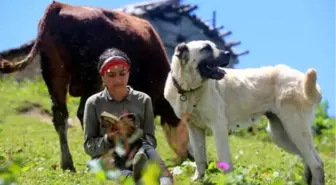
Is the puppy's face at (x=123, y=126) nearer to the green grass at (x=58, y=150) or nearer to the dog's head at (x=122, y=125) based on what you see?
the dog's head at (x=122, y=125)

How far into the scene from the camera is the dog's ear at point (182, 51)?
6113mm

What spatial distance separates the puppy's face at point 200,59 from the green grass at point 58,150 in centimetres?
103

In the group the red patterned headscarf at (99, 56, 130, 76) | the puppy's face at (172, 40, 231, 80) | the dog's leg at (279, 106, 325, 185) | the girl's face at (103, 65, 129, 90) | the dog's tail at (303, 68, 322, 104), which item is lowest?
the dog's leg at (279, 106, 325, 185)

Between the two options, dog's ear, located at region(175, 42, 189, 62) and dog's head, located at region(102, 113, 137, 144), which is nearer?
dog's head, located at region(102, 113, 137, 144)

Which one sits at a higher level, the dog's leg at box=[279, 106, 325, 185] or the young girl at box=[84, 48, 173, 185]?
the young girl at box=[84, 48, 173, 185]

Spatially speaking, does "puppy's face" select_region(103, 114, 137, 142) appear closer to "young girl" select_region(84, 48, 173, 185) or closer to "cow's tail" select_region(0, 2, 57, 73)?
"young girl" select_region(84, 48, 173, 185)

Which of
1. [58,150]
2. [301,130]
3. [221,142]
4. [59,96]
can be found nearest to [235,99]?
[221,142]

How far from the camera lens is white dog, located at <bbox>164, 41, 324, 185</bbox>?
243 inches

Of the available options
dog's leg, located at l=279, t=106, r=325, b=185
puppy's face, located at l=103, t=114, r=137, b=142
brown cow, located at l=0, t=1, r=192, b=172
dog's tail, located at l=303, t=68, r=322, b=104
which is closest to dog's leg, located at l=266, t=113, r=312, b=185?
dog's leg, located at l=279, t=106, r=325, b=185

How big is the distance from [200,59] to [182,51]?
210 millimetres

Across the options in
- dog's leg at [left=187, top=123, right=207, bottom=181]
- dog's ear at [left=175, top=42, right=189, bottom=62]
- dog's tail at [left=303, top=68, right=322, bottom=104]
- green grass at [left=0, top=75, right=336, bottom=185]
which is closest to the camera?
green grass at [left=0, top=75, right=336, bottom=185]

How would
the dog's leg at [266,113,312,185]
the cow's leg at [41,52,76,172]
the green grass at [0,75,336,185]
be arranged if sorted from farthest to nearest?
the cow's leg at [41,52,76,172] < the dog's leg at [266,113,312,185] < the green grass at [0,75,336,185]

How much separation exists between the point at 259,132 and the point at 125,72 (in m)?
11.9

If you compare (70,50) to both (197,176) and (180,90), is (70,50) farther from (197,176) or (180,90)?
(197,176)
